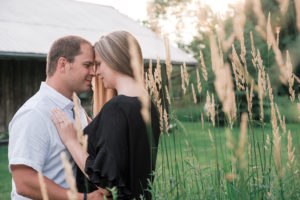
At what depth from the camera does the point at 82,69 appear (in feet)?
9.21

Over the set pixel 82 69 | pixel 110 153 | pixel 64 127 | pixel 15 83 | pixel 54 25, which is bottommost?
pixel 110 153

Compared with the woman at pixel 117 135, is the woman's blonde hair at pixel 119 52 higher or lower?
higher

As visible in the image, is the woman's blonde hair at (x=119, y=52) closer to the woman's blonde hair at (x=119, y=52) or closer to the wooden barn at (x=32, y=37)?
the woman's blonde hair at (x=119, y=52)

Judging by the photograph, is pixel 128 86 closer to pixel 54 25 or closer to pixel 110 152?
pixel 110 152

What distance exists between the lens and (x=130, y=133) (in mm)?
2160

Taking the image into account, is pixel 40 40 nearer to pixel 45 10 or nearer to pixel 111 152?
pixel 45 10

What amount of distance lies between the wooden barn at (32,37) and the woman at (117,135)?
7574 mm

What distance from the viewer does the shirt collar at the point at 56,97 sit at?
267cm

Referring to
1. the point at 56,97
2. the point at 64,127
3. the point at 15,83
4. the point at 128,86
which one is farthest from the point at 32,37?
the point at 128,86

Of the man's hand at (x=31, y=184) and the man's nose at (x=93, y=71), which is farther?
the man's nose at (x=93, y=71)

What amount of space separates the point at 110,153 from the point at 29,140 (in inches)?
23.3

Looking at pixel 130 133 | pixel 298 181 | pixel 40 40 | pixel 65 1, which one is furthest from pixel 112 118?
pixel 65 1

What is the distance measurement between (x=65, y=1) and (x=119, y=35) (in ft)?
52.9

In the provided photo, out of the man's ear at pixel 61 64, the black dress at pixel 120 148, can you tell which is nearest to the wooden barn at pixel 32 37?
the man's ear at pixel 61 64
